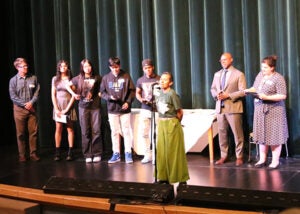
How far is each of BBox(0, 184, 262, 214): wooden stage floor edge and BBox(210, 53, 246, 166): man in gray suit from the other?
372 centimetres

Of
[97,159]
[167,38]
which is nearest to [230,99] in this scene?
[167,38]

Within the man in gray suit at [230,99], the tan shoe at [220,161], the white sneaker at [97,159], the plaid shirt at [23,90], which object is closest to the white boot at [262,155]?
the man in gray suit at [230,99]

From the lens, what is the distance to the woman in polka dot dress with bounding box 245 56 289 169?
532cm

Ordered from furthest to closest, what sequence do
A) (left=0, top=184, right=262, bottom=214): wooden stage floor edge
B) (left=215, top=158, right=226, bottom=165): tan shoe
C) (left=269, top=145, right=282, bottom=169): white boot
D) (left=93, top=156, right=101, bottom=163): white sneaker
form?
(left=93, top=156, right=101, bottom=163): white sneaker, (left=215, top=158, right=226, bottom=165): tan shoe, (left=269, top=145, right=282, bottom=169): white boot, (left=0, top=184, right=262, bottom=214): wooden stage floor edge

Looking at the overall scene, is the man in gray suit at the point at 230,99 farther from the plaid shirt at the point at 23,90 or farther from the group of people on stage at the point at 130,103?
the plaid shirt at the point at 23,90

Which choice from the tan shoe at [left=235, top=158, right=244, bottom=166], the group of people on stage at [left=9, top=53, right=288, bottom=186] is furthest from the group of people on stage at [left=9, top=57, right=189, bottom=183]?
the tan shoe at [left=235, top=158, right=244, bottom=166]

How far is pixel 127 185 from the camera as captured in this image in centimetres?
223

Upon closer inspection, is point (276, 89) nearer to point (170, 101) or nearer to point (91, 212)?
point (170, 101)

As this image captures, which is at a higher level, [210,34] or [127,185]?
[210,34]

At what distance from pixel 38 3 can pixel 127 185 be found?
20.3 feet

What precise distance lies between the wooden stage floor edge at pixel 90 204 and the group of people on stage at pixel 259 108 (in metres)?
3.60

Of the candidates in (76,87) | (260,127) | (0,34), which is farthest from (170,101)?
(0,34)

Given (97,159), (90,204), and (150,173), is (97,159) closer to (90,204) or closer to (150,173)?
(150,173)

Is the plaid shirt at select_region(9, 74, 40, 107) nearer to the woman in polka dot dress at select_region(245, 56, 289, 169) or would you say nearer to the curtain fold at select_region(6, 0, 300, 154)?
the curtain fold at select_region(6, 0, 300, 154)
